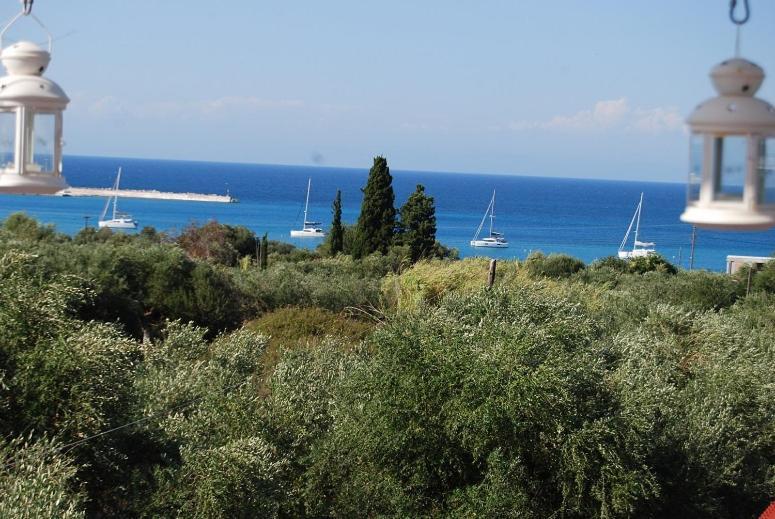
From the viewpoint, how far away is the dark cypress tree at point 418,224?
147 ft

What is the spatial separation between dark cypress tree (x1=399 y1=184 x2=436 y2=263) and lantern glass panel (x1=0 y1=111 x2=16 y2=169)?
40.3 meters

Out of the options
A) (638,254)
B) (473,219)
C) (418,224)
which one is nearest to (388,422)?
(418,224)

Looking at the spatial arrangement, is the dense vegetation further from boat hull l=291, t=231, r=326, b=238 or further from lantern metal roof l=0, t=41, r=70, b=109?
boat hull l=291, t=231, r=326, b=238

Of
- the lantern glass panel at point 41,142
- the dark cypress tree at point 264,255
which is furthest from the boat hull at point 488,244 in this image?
the lantern glass panel at point 41,142

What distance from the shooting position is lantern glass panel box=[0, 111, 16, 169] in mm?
4176

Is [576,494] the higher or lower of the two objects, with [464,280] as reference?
lower

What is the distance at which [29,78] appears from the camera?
4109 millimetres

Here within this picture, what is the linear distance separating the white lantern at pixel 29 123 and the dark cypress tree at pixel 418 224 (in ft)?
132

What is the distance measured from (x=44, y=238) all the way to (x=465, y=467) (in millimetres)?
25542

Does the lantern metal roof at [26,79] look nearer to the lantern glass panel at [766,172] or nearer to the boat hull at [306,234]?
the lantern glass panel at [766,172]

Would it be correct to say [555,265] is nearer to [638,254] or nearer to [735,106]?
[638,254]

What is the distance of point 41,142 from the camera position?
13.9ft

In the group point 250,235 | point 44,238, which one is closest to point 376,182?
point 250,235

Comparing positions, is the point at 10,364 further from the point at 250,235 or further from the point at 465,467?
the point at 250,235
